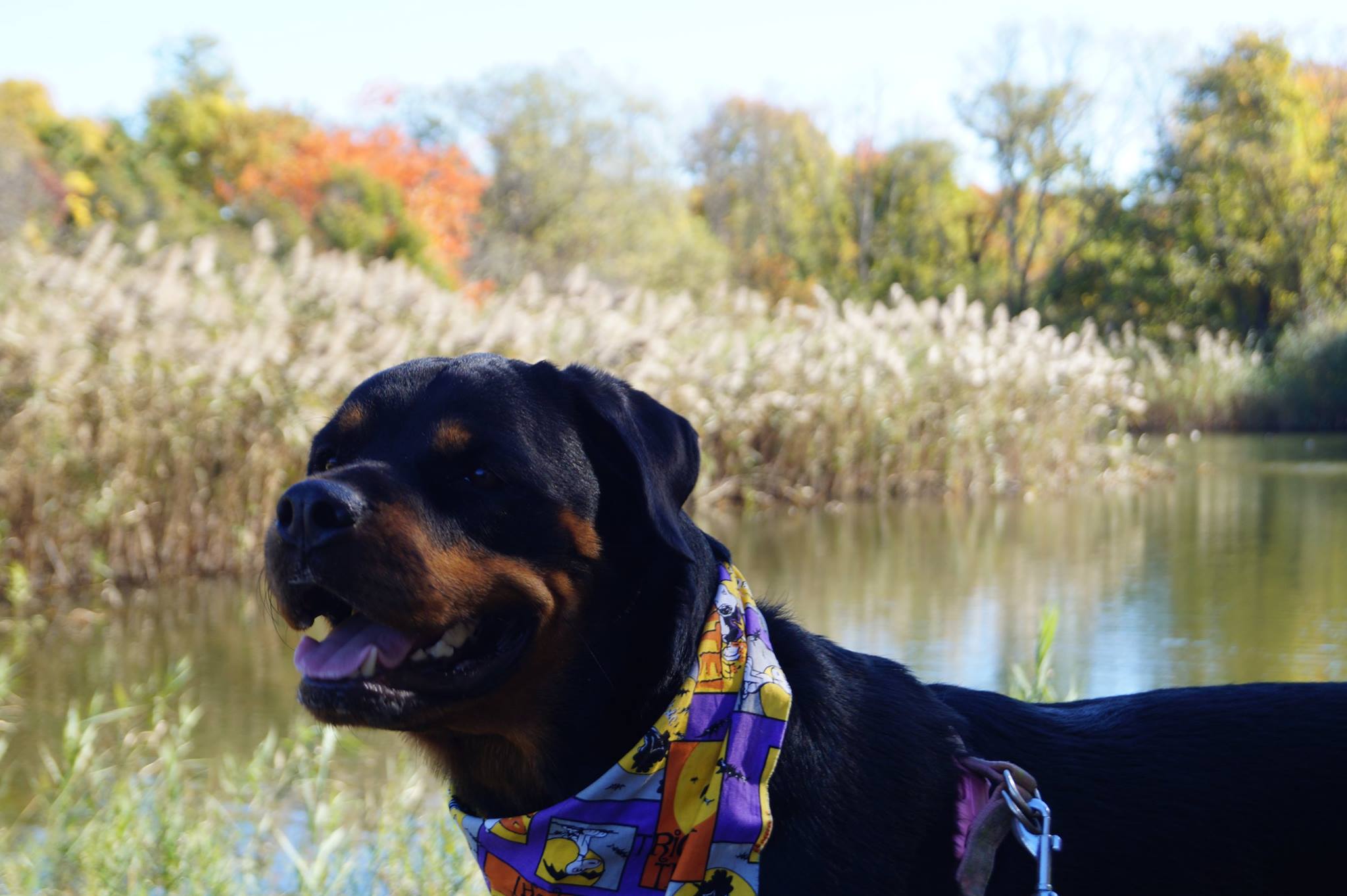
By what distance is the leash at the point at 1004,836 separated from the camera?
1776mm

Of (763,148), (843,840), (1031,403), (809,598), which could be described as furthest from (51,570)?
(763,148)

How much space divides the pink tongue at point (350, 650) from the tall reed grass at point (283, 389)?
16.2 feet

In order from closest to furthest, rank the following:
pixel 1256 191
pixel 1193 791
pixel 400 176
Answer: pixel 1193 791 < pixel 400 176 < pixel 1256 191

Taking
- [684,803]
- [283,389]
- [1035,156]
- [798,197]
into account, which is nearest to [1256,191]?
[1035,156]

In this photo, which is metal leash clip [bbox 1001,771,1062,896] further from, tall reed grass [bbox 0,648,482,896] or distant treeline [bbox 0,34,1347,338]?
distant treeline [bbox 0,34,1347,338]

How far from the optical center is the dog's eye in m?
2.07

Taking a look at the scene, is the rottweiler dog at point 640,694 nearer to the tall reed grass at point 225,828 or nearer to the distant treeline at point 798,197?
the tall reed grass at point 225,828

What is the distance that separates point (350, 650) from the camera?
2006mm

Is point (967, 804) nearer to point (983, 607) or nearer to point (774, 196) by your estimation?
point (983, 607)

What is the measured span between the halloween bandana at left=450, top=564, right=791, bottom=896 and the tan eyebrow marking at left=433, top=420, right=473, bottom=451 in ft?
1.64

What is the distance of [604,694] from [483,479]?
0.40 metres

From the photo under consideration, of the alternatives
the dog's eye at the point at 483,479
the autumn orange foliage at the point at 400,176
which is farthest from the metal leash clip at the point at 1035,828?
the autumn orange foliage at the point at 400,176

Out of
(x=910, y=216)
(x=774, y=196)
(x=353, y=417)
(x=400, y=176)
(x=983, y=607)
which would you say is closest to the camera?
(x=353, y=417)

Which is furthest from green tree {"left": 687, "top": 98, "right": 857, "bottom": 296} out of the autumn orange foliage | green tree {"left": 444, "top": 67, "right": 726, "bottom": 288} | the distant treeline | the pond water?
the pond water
